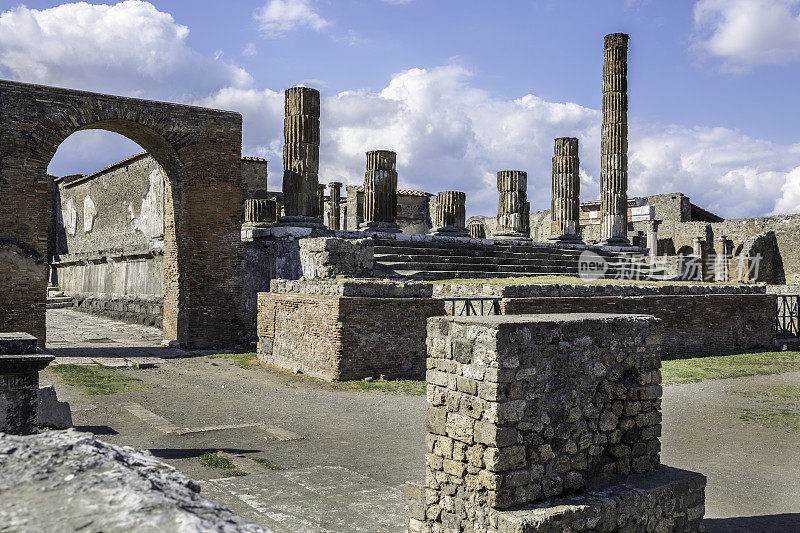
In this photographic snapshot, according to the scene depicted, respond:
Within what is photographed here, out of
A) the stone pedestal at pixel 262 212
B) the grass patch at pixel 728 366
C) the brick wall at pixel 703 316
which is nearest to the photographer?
the grass patch at pixel 728 366

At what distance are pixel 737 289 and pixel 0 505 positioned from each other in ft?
52.0

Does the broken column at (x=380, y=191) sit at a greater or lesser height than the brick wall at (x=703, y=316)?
greater

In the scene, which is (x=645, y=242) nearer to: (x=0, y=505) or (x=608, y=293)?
(x=608, y=293)

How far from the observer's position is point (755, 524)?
4625 millimetres

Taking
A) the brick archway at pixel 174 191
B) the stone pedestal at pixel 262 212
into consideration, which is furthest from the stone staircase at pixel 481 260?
the brick archway at pixel 174 191

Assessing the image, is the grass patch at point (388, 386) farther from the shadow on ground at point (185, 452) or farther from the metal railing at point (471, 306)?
the shadow on ground at point (185, 452)

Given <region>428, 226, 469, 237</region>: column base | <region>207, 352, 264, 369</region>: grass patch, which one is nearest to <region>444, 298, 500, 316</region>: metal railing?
<region>207, 352, 264, 369</region>: grass patch

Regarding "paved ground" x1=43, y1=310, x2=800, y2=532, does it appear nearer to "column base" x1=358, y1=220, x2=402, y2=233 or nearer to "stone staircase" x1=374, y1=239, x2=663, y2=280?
"stone staircase" x1=374, y1=239, x2=663, y2=280

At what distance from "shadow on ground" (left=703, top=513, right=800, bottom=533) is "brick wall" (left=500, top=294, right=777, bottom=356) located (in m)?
6.60

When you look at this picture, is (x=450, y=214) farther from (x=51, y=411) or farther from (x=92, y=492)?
(x=92, y=492)

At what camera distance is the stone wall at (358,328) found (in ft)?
32.1

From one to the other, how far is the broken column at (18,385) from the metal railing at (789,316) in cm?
1594

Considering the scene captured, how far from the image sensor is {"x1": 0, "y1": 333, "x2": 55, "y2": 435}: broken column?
4773 mm

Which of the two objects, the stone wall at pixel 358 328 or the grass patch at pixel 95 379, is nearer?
the grass patch at pixel 95 379
